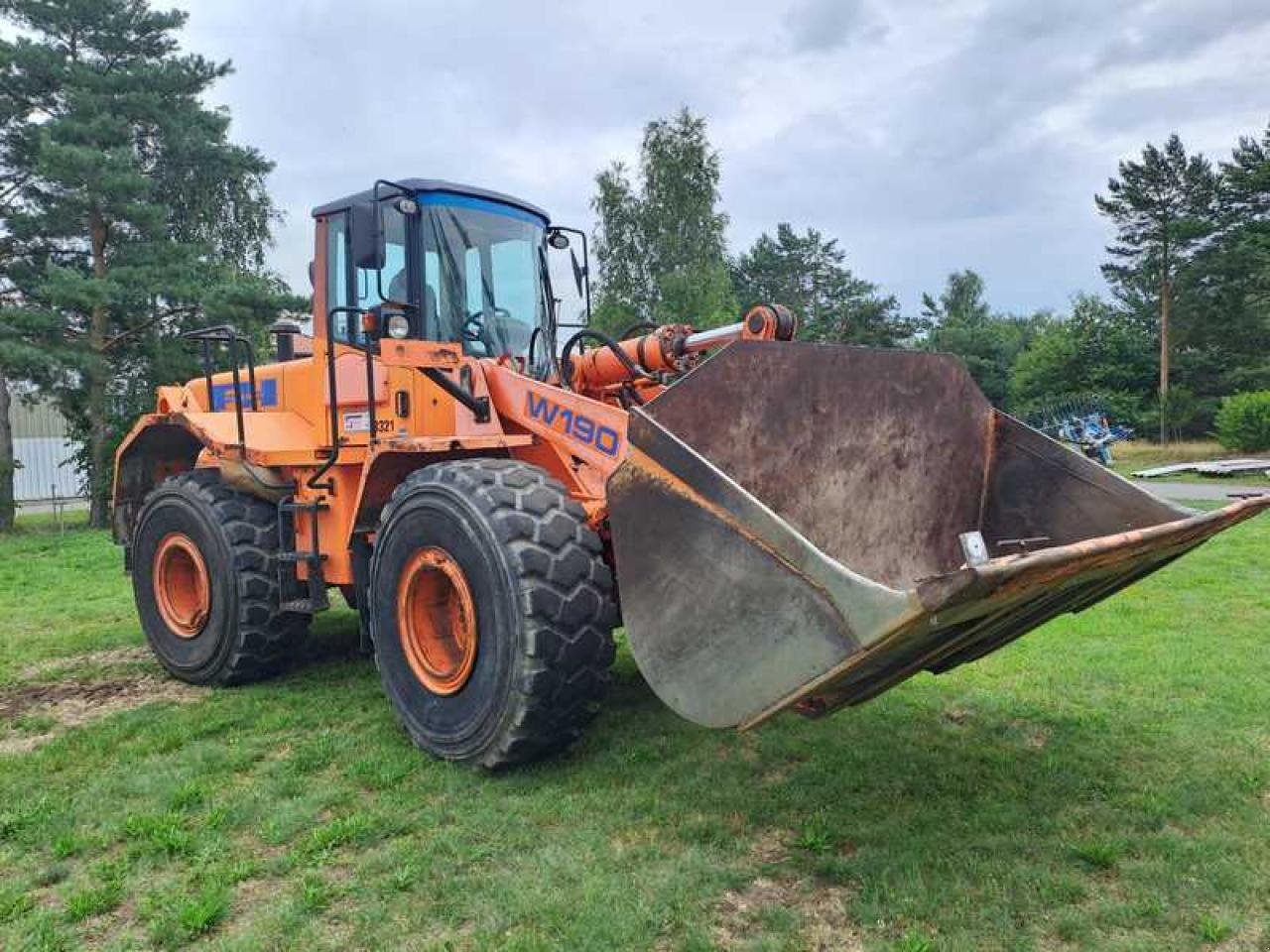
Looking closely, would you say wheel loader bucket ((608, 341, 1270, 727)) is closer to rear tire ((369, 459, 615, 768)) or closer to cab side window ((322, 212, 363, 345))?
rear tire ((369, 459, 615, 768))

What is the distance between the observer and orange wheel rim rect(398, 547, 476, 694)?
13.0ft

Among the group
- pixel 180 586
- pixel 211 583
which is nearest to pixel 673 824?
pixel 211 583

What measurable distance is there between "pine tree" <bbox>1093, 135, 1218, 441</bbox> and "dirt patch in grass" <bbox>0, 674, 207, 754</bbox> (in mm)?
33788

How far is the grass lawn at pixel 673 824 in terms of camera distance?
2.77 metres

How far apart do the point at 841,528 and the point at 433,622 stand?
184cm

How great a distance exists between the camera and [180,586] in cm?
592

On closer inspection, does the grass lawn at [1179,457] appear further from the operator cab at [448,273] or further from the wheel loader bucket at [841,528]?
the operator cab at [448,273]

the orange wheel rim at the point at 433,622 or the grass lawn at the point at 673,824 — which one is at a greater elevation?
the orange wheel rim at the point at 433,622

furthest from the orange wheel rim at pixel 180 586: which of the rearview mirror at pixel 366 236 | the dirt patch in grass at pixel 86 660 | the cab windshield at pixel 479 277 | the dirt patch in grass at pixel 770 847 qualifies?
the dirt patch in grass at pixel 770 847

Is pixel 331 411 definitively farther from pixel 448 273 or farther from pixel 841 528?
pixel 841 528

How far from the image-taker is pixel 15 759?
4.38 meters

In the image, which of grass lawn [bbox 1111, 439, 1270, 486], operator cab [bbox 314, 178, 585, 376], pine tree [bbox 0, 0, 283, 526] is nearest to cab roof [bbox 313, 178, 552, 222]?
operator cab [bbox 314, 178, 585, 376]

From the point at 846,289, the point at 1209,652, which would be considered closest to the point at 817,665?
Answer: the point at 1209,652

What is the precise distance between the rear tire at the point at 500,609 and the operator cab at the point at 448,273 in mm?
1060
